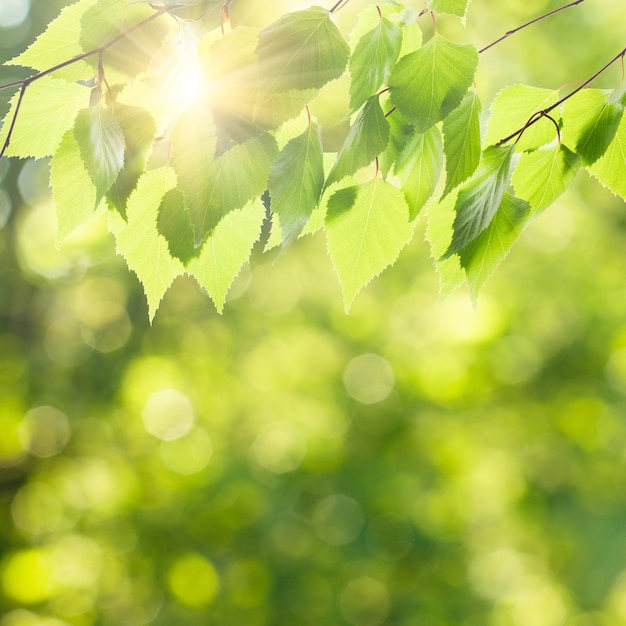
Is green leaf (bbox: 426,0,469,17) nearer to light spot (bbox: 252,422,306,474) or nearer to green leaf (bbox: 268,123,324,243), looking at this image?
green leaf (bbox: 268,123,324,243)

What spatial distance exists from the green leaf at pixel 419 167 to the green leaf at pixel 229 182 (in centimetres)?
13

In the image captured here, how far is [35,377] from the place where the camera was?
6.27m

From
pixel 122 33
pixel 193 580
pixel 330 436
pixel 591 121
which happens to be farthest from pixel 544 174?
pixel 193 580

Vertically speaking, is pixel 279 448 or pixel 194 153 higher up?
pixel 194 153

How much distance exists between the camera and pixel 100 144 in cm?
59

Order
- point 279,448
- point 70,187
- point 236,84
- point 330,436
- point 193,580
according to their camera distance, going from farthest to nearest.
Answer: point 330,436 → point 279,448 → point 193,580 → point 70,187 → point 236,84

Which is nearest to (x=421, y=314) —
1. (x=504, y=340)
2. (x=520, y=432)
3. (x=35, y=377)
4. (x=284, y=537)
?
(x=504, y=340)

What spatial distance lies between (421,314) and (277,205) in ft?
18.8

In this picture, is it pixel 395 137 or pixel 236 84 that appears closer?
pixel 236 84

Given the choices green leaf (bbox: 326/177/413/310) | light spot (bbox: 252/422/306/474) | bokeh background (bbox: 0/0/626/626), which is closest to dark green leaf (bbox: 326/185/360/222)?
green leaf (bbox: 326/177/413/310)

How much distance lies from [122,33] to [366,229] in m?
0.27

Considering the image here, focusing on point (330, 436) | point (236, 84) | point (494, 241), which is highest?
point (236, 84)

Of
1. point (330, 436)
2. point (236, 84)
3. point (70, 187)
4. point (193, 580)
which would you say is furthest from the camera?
point (330, 436)

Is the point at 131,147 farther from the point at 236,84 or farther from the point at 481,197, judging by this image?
the point at 481,197
